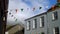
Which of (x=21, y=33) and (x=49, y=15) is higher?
(x=49, y=15)

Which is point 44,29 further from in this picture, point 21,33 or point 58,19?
point 21,33

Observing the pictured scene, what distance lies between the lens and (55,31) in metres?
19.7

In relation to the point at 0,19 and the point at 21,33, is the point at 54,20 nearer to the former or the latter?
the point at 0,19

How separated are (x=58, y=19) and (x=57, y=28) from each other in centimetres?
106

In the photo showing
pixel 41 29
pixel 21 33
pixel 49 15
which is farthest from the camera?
pixel 21 33

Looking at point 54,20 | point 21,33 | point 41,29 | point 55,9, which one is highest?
point 55,9

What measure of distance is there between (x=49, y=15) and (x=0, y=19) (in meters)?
12.5

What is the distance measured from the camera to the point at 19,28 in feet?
121

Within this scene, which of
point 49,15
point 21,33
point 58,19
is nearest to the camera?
point 58,19

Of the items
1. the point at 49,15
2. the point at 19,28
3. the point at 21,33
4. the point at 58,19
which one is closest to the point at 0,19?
the point at 58,19

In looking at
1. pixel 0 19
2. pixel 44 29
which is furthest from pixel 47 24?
pixel 0 19

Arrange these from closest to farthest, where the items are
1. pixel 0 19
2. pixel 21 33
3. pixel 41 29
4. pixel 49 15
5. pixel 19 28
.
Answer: pixel 0 19 → pixel 49 15 → pixel 41 29 → pixel 21 33 → pixel 19 28

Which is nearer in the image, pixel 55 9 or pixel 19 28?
pixel 55 9

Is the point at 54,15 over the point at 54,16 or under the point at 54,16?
over
